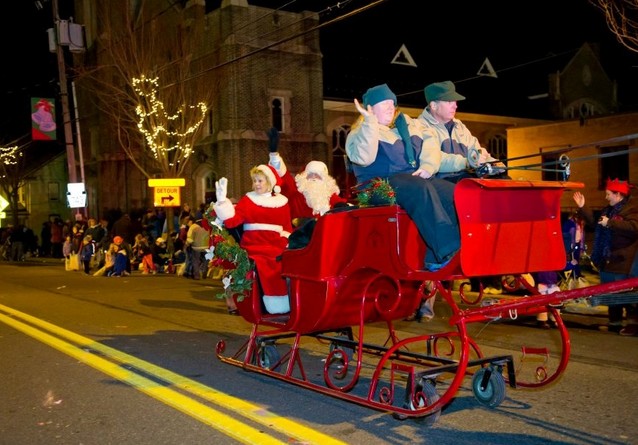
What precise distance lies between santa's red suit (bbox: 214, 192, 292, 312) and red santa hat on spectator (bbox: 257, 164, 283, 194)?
0.29ft

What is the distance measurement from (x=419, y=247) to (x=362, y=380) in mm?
2027

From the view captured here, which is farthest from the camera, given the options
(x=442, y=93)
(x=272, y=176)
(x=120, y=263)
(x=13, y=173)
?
(x=13, y=173)

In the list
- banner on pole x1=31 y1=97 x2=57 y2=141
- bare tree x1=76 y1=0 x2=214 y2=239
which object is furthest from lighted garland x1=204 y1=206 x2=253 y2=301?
banner on pole x1=31 y1=97 x2=57 y2=141

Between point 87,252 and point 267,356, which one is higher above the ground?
point 87,252

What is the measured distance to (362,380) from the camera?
6.65 m

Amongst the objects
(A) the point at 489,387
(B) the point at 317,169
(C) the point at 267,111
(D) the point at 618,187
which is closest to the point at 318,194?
(B) the point at 317,169

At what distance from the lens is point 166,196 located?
23250 millimetres

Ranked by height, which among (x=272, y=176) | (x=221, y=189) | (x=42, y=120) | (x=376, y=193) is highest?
(x=42, y=120)

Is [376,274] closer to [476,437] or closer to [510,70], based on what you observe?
[476,437]

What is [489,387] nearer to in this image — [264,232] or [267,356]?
[267,356]

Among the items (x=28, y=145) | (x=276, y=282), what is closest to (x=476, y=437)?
(x=276, y=282)

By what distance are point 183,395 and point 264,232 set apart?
1.74 meters

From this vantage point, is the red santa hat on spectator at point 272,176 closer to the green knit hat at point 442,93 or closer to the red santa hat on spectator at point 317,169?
the red santa hat on spectator at point 317,169

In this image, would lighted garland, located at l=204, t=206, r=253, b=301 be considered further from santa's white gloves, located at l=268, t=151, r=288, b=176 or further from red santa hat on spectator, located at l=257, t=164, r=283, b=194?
santa's white gloves, located at l=268, t=151, r=288, b=176
